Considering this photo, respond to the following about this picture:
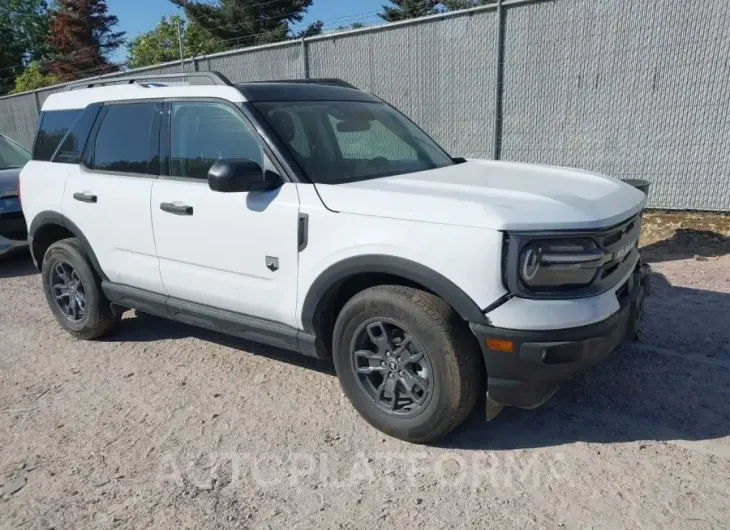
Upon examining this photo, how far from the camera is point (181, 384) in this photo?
13.1 feet

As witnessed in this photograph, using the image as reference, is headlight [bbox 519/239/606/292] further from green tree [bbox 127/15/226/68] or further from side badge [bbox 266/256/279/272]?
green tree [bbox 127/15/226/68]

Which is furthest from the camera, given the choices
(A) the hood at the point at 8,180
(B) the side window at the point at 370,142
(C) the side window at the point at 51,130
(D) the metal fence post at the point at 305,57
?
(D) the metal fence post at the point at 305,57

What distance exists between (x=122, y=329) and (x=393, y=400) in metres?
2.95

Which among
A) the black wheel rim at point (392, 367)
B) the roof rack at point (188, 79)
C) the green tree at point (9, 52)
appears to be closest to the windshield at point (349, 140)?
the roof rack at point (188, 79)

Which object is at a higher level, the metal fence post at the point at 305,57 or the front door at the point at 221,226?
the metal fence post at the point at 305,57

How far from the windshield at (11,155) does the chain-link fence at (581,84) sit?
5.07 meters

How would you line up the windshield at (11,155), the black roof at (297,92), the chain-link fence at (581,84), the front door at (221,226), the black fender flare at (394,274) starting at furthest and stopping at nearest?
the windshield at (11,155), the chain-link fence at (581,84), the black roof at (297,92), the front door at (221,226), the black fender flare at (394,274)

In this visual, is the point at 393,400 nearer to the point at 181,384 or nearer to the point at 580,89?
the point at 181,384

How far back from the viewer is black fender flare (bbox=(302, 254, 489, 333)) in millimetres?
2777

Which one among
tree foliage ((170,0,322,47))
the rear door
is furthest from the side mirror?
tree foliage ((170,0,322,47))

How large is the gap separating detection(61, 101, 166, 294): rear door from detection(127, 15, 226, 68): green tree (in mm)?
29494

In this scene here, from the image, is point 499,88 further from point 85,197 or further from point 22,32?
point 22,32

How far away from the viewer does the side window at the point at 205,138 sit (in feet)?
11.7

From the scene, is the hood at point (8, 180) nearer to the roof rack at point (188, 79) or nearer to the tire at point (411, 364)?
the roof rack at point (188, 79)
